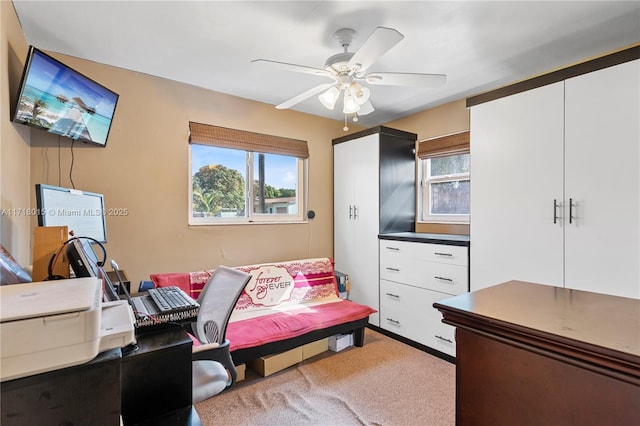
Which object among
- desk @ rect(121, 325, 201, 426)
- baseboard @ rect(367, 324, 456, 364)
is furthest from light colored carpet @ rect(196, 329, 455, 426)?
desk @ rect(121, 325, 201, 426)

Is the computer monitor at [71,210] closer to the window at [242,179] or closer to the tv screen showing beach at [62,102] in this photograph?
the tv screen showing beach at [62,102]

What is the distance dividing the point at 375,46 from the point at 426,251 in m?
1.84

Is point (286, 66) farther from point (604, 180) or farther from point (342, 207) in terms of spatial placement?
point (342, 207)

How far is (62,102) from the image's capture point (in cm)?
190

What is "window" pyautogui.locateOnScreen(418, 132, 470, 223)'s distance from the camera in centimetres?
312

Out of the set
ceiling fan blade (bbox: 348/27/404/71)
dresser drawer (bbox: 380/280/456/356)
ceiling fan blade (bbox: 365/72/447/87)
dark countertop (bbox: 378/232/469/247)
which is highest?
ceiling fan blade (bbox: 348/27/404/71)

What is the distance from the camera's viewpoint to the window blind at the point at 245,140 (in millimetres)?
2855

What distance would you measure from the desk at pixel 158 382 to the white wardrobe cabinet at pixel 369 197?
2550mm

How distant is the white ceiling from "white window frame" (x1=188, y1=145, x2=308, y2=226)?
917mm

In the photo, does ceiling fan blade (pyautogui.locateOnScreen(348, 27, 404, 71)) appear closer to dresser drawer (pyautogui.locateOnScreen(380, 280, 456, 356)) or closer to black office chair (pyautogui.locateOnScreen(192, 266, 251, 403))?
black office chair (pyautogui.locateOnScreen(192, 266, 251, 403))

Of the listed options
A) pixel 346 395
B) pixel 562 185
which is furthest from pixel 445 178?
pixel 346 395

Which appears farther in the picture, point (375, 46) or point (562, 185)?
point (562, 185)

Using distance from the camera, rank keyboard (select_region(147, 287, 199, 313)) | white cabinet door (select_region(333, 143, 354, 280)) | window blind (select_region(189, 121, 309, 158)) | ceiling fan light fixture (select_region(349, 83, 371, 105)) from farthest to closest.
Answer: white cabinet door (select_region(333, 143, 354, 280)), window blind (select_region(189, 121, 309, 158)), ceiling fan light fixture (select_region(349, 83, 371, 105)), keyboard (select_region(147, 287, 199, 313))

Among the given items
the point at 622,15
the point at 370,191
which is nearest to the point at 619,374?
the point at 622,15
